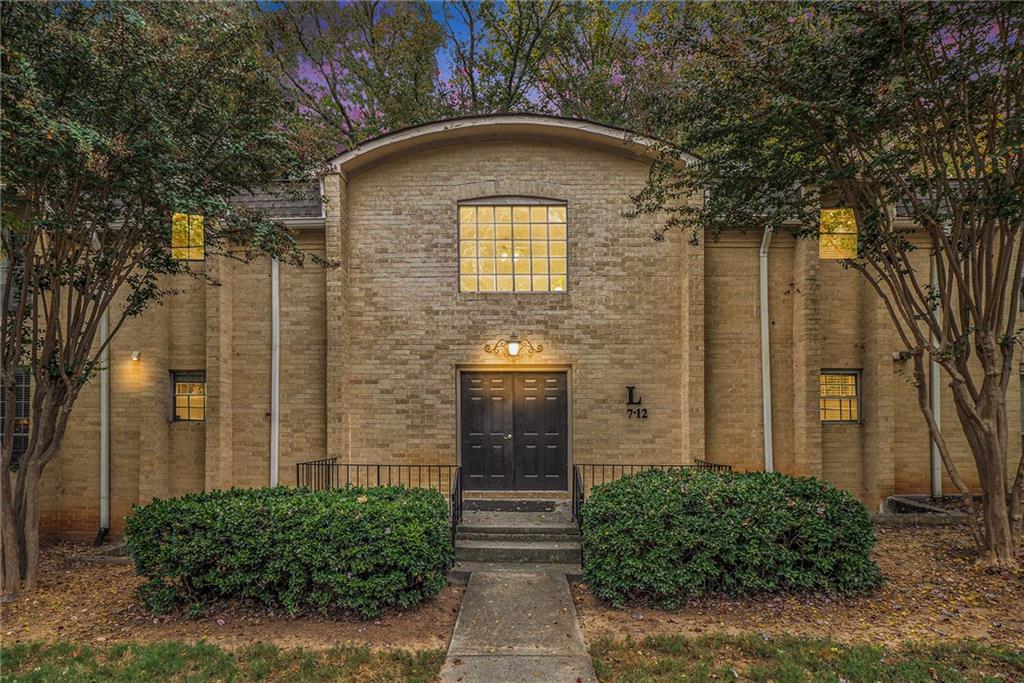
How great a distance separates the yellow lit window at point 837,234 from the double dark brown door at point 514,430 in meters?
4.58

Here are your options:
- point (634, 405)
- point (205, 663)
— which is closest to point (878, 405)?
point (634, 405)

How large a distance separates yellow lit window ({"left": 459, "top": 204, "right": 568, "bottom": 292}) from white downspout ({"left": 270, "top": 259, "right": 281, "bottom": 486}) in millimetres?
3256

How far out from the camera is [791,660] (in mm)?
4184

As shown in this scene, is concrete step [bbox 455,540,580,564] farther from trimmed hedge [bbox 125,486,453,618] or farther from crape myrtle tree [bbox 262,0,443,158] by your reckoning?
crape myrtle tree [bbox 262,0,443,158]

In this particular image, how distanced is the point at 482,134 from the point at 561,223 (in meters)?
2.08

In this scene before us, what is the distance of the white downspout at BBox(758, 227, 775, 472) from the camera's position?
28.5 ft

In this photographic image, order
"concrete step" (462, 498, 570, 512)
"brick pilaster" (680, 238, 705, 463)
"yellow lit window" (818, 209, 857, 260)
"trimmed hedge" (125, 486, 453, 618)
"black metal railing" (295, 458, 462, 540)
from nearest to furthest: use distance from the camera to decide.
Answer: "trimmed hedge" (125, 486, 453, 618), "yellow lit window" (818, 209, 857, 260), "concrete step" (462, 498, 570, 512), "black metal railing" (295, 458, 462, 540), "brick pilaster" (680, 238, 705, 463)

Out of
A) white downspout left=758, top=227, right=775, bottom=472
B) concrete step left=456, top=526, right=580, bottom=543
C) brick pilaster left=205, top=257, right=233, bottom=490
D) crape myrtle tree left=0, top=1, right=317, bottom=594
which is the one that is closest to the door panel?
concrete step left=456, top=526, right=580, bottom=543

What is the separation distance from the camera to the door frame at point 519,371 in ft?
28.7

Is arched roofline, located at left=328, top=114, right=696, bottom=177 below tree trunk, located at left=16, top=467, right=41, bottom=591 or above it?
above

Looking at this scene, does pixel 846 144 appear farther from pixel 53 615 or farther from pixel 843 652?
pixel 53 615

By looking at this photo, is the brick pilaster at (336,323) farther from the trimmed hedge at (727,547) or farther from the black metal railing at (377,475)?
the trimmed hedge at (727,547)

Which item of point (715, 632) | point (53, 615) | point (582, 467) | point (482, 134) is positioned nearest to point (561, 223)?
point (482, 134)

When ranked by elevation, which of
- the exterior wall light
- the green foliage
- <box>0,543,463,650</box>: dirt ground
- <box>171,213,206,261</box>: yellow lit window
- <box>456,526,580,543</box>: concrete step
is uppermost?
the green foliage
